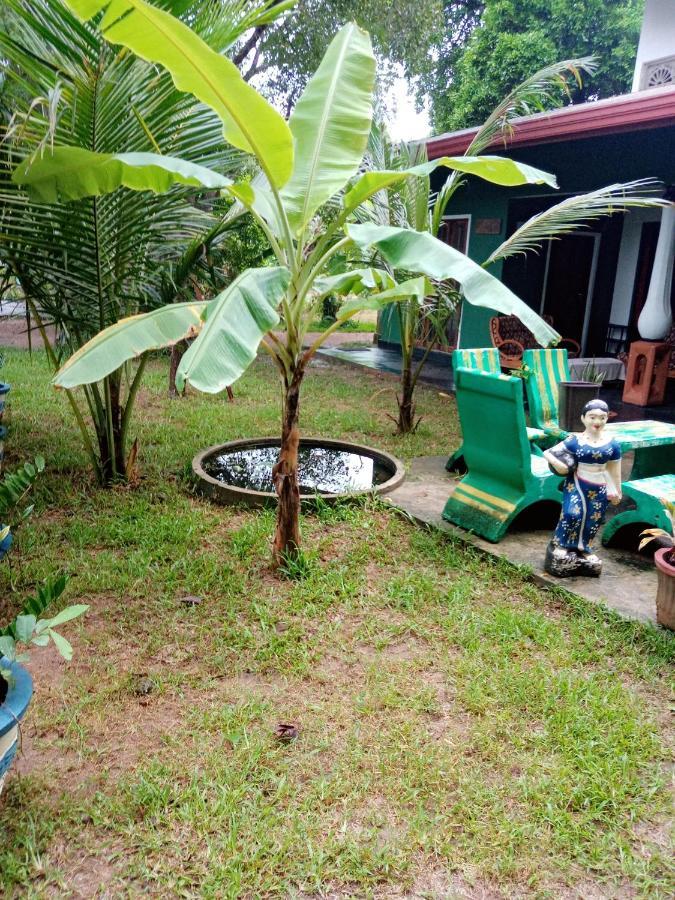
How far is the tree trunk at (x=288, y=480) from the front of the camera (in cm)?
367

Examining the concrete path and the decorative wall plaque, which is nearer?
the concrete path

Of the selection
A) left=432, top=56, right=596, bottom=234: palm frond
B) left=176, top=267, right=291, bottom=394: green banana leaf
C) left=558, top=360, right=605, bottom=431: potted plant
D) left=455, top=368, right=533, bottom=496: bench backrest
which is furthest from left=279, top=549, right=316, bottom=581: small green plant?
left=558, top=360, right=605, bottom=431: potted plant

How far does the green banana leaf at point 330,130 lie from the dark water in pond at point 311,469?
2337 mm

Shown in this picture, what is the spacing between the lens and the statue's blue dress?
3.77 m

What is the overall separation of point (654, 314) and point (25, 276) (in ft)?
22.9

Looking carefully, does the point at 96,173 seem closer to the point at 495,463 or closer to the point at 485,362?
the point at 495,463

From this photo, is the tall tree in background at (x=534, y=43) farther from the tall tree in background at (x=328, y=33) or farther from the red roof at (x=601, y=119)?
the red roof at (x=601, y=119)

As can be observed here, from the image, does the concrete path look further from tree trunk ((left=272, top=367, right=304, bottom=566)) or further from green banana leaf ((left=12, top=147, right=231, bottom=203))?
green banana leaf ((left=12, top=147, right=231, bottom=203))

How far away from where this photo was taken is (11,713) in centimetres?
197

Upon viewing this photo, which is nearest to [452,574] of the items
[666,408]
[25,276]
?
[25,276]

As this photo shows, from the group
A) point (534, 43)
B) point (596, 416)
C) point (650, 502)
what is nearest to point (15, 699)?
point (596, 416)

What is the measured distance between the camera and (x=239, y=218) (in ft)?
13.4

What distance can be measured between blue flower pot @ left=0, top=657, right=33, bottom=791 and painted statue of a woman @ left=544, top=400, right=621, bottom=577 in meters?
2.78

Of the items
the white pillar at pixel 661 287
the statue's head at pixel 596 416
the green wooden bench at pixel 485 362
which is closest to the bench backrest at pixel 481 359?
the green wooden bench at pixel 485 362
